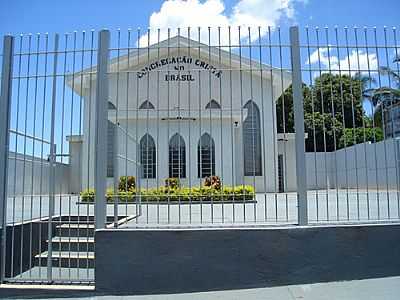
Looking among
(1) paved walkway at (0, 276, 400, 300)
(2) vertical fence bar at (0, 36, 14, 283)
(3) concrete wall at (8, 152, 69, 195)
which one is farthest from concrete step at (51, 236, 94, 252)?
(1) paved walkway at (0, 276, 400, 300)

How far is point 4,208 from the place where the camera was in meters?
5.78

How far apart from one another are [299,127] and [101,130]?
284 centimetres

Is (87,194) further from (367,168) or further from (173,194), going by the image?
(367,168)

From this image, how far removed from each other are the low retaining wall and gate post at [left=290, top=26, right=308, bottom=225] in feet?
1.13

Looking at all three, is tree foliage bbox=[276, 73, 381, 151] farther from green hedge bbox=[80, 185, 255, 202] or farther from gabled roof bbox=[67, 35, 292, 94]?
green hedge bbox=[80, 185, 255, 202]

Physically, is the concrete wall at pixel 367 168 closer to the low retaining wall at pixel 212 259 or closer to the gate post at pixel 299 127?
the gate post at pixel 299 127

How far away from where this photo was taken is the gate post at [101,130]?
5.52 m

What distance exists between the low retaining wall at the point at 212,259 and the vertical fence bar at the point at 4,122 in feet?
5.01

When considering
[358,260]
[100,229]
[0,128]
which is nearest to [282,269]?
[358,260]

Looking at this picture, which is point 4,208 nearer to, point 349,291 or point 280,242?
point 280,242

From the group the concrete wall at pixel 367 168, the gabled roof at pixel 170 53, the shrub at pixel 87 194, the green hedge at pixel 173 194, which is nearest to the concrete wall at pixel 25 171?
the shrub at pixel 87 194

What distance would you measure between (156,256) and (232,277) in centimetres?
105

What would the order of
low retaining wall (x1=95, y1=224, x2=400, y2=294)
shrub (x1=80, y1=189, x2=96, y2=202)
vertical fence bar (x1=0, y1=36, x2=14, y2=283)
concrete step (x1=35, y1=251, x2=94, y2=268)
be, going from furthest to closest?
concrete step (x1=35, y1=251, x2=94, y2=268) < shrub (x1=80, y1=189, x2=96, y2=202) < vertical fence bar (x1=0, y1=36, x2=14, y2=283) < low retaining wall (x1=95, y1=224, x2=400, y2=294)

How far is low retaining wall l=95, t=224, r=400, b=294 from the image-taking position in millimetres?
5297
